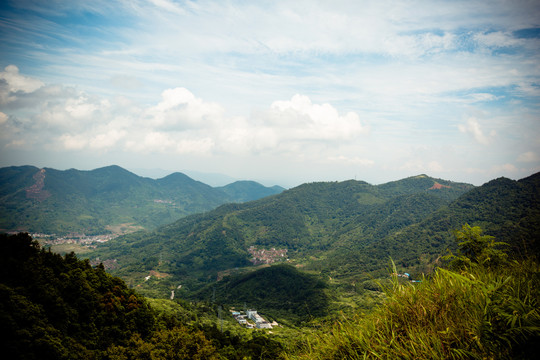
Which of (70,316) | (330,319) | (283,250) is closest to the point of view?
(330,319)

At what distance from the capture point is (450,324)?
2230 millimetres

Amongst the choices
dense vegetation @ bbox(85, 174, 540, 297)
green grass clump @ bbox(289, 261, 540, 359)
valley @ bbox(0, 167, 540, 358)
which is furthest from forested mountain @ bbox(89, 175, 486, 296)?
green grass clump @ bbox(289, 261, 540, 359)

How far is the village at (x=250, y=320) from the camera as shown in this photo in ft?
177

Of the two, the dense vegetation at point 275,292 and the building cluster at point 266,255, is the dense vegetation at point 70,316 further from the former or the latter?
the building cluster at point 266,255

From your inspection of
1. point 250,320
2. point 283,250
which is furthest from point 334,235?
point 250,320

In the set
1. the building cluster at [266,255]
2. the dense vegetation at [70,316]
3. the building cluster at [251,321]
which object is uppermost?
the dense vegetation at [70,316]

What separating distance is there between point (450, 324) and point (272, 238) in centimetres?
16322

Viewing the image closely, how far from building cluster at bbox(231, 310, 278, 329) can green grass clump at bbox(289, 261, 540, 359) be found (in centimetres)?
5802

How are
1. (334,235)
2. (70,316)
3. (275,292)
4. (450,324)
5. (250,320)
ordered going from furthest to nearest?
(334,235) < (275,292) < (250,320) < (70,316) < (450,324)

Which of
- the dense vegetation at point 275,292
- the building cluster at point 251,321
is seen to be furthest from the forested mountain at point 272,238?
the building cluster at point 251,321

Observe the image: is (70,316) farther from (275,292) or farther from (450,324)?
(275,292)

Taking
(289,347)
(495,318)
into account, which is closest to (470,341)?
(495,318)

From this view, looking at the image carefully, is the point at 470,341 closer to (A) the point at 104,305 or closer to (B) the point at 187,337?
(B) the point at 187,337

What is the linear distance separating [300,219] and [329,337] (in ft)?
608
